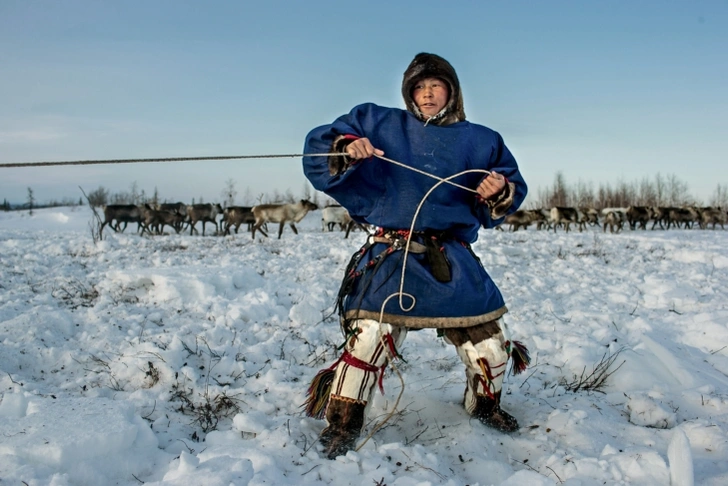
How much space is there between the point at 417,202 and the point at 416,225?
0.37 feet

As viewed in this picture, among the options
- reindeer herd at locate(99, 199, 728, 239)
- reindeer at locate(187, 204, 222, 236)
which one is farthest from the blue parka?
reindeer at locate(187, 204, 222, 236)

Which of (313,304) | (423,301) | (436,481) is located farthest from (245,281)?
(436,481)

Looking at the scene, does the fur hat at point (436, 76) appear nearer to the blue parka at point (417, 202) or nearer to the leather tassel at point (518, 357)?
the blue parka at point (417, 202)

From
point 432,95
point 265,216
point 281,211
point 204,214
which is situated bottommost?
point 204,214

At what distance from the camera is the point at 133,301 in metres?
5.10

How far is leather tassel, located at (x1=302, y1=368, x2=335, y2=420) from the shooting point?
8.32ft

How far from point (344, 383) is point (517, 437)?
0.93 m

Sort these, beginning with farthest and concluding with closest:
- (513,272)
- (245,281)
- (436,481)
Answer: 1. (513,272)
2. (245,281)
3. (436,481)

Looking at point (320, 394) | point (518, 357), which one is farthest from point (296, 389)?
point (518, 357)

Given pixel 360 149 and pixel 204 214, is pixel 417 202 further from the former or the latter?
pixel 204 214

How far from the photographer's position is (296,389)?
3.16 meters

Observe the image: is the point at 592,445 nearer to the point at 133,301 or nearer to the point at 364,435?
the point at 364,435

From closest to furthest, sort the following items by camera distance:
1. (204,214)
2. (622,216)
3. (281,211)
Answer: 1. (281,211)
2. (204,214)
3. (622,216)

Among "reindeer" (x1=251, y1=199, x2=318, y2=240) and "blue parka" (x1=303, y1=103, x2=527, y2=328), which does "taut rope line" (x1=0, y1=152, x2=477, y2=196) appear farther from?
"reindeer" (x1=251, y1=199, x2=318, y2=240)
